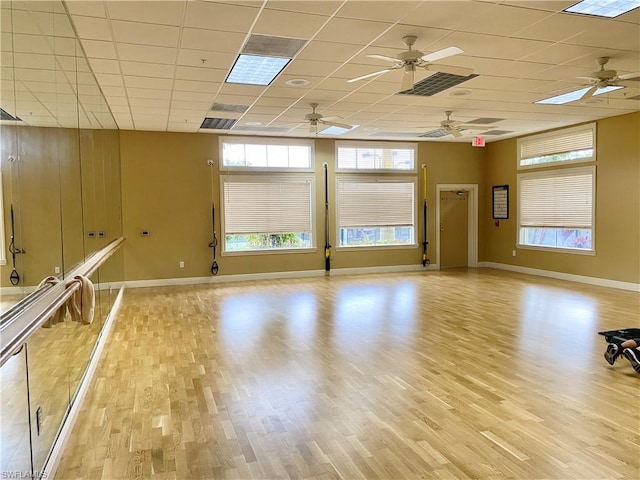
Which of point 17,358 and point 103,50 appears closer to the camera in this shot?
point 17,358

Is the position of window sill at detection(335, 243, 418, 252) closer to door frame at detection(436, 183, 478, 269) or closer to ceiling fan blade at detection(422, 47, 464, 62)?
door frame at detection(436, 183, 478, 269)

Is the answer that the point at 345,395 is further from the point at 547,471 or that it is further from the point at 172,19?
the point at 172,19

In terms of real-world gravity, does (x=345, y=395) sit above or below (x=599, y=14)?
below

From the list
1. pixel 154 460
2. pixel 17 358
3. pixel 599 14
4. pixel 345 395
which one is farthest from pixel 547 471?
pixel 599 14

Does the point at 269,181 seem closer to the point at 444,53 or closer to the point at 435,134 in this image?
the point at 435,134

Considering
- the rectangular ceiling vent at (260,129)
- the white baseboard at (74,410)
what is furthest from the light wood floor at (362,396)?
the rectangular ceiling vent at (260,129)

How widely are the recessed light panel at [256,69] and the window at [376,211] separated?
4.93m

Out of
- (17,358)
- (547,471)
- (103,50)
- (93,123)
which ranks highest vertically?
(103,50)

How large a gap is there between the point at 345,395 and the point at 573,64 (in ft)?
14.2

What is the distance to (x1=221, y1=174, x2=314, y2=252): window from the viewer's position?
380 inches

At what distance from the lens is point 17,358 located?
2.01 metres

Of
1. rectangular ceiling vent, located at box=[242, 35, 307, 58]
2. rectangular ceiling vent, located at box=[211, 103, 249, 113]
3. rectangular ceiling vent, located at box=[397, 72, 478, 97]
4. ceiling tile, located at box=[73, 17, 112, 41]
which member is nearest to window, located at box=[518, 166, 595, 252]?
rectangular ceiling vent, located at box=[397, 72, 478, 97]

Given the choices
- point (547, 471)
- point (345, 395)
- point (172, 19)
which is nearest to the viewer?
point (547, 471)

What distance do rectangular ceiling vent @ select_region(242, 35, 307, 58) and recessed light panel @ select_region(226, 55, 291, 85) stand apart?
0.54 feet
